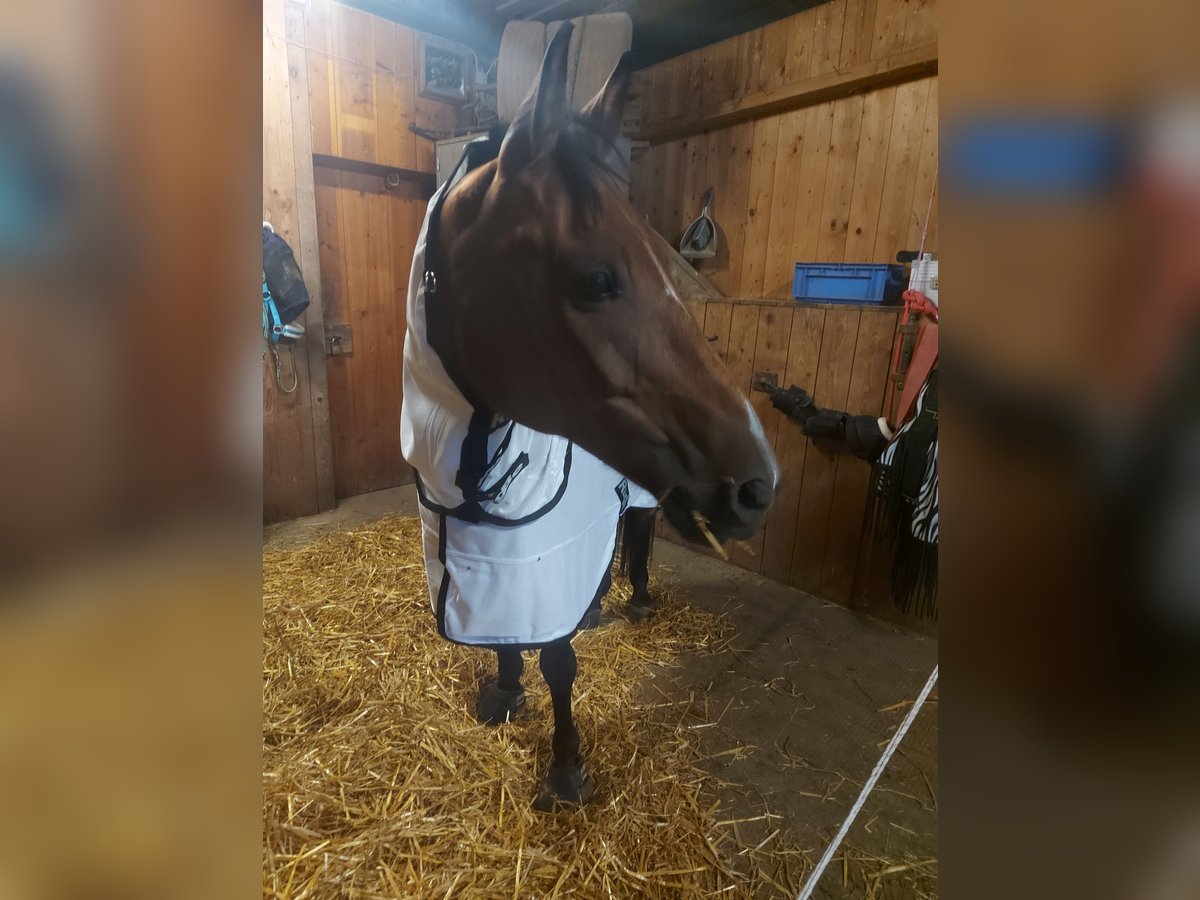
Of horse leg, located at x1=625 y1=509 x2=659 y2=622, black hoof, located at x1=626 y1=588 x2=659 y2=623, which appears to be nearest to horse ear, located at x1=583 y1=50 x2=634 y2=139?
horse leg, located at x1=625 y1=509 x2=659 y2=622

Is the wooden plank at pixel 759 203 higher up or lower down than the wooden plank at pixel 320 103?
lower down

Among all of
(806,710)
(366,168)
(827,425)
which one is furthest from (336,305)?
(806,710)

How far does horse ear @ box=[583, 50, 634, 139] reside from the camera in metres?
0.43

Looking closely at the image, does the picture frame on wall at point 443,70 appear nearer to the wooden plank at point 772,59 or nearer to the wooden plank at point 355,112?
the wooden plank at point 355,112

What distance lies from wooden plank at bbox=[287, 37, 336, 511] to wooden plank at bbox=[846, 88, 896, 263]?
474 millimetres

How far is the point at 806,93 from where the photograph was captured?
478mm

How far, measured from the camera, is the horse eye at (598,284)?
48cm

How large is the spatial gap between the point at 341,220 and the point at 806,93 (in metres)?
0.54

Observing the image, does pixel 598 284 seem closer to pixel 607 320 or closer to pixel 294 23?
pixel 607 320
